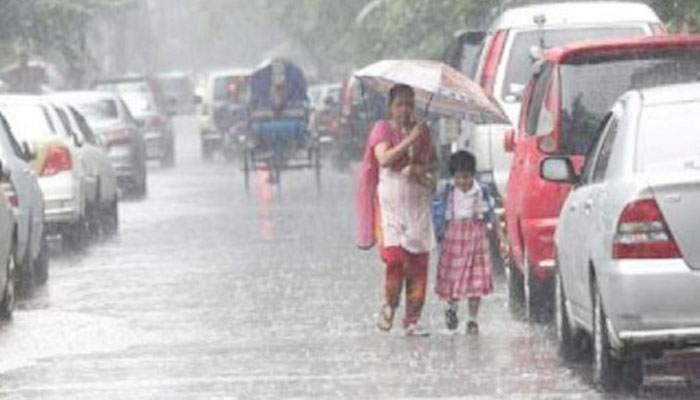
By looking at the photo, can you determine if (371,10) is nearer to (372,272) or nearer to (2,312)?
(372,272)

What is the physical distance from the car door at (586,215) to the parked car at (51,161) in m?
12.9

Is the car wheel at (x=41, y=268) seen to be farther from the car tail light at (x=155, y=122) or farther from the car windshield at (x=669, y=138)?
the car tail light at (x=155, y=122)

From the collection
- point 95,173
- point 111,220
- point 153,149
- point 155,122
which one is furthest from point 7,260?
point 153,149

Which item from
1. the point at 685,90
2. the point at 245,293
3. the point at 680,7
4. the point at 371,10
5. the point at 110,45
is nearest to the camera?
the point at 685,90

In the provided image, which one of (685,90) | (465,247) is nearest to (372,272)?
(465,247)

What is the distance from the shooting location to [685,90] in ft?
47.0

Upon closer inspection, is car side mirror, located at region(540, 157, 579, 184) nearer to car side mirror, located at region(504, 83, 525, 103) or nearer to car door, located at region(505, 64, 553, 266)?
car door, located at region(505, 64, 553, 266)

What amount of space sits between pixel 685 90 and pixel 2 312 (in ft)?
22.7

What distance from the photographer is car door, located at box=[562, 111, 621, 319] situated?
13992 millimetres

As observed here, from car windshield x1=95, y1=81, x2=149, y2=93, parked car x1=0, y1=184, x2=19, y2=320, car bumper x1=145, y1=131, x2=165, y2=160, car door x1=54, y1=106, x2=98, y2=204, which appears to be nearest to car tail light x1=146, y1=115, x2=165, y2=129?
car bumper x1=145, y1=131, x2=165, y2=160

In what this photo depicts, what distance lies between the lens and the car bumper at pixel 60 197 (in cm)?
2756

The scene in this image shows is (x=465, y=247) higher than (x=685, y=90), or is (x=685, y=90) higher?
(x=685, y=90)

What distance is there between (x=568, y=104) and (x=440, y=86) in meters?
0.90

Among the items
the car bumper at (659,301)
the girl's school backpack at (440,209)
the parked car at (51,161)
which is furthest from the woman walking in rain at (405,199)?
the parked car at (51,161)
